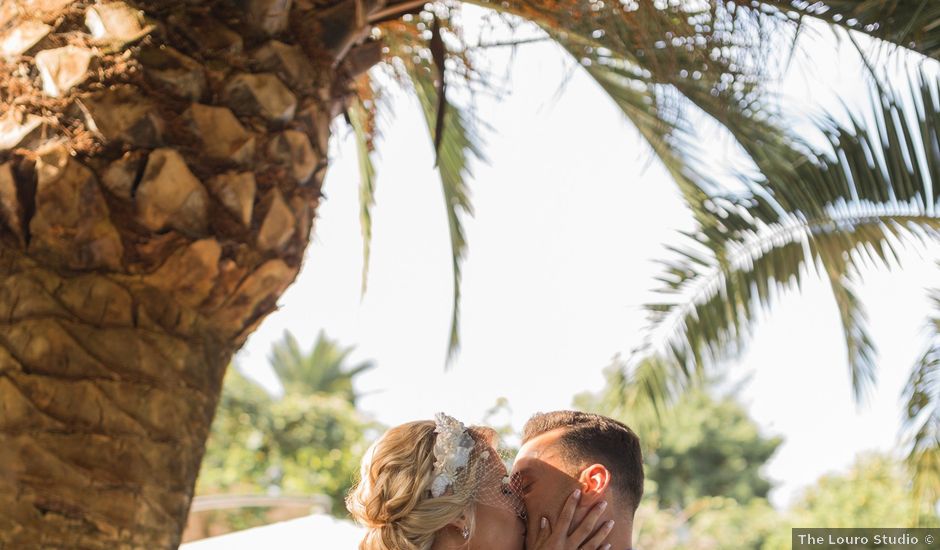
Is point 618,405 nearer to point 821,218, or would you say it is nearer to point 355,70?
point 821,218

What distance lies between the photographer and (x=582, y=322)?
Result: 21703 millimetres

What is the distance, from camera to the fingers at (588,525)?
3145mm

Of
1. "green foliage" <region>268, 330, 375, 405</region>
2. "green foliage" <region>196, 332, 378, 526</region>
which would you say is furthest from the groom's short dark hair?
"green foliage" <region>268, 330, 375, 405</region>

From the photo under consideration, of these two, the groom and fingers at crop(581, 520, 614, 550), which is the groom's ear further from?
fingers at crop(581, 520, 614, 550)

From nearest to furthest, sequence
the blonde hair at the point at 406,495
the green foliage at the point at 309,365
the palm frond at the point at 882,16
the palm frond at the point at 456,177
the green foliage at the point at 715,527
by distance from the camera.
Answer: the blonde hair at the point at 406,495 → the palm frond at the point at 882,16 → the palm frond at the point at 456,177 → the green foliage at the point at 715,527 → the green foliage at the point at 309,365

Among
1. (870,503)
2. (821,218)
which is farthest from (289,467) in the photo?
(821,218)

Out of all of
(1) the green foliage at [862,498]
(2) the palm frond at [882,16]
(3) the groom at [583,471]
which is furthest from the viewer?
(1) the green foliage at [862,498]

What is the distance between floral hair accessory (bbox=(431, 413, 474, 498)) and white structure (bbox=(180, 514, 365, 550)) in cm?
241

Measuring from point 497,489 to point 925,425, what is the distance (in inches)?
207

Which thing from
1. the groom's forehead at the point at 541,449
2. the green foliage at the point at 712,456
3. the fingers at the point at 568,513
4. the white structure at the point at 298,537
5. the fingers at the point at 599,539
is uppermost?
the green foliage at the point at 712,456

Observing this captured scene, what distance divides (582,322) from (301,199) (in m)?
18.0

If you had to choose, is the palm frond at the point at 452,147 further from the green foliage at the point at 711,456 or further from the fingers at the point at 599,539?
the green foliage at the point at 711,456

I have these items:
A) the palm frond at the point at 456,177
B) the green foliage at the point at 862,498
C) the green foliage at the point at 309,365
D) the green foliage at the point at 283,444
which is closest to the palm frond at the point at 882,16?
the palm frond at the point at 456,177

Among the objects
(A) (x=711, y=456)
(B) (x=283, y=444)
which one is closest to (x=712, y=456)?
(A) (x=711, y=456)
